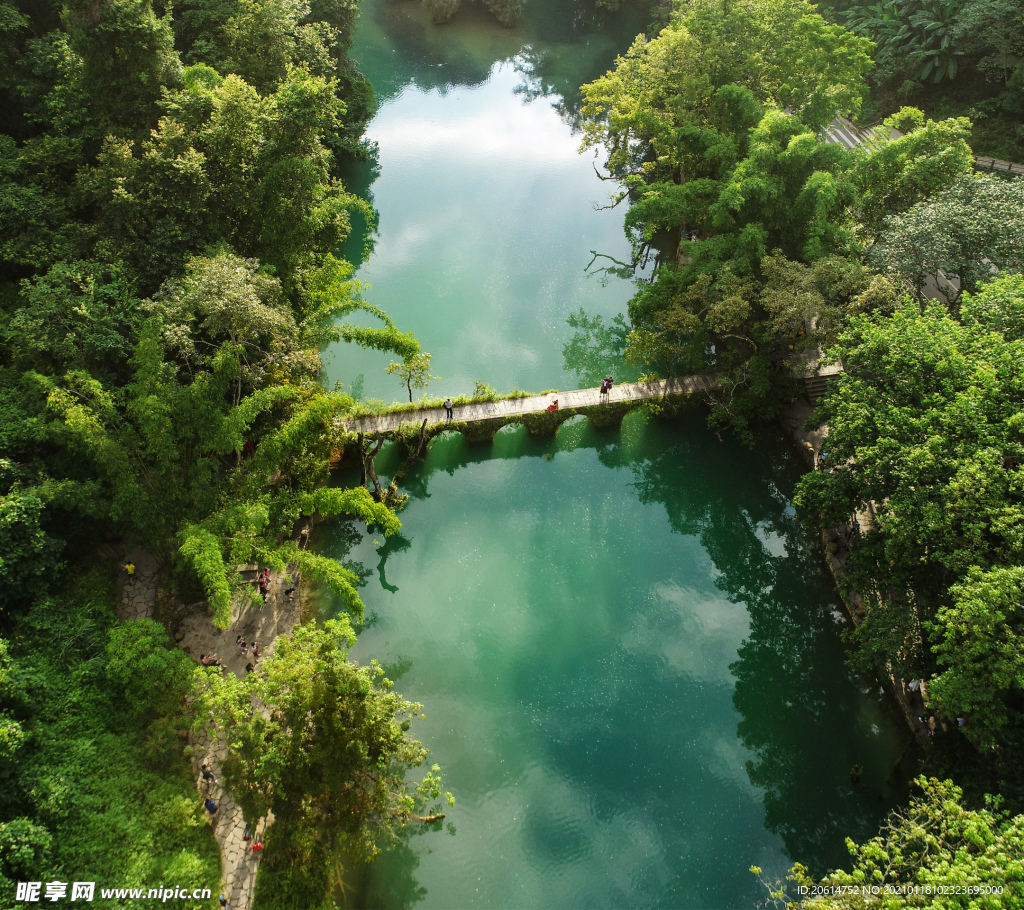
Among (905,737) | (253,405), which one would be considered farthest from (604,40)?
(905,737)

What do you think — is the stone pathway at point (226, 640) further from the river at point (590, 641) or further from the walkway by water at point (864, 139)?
the walkway by water at point (864, 139)

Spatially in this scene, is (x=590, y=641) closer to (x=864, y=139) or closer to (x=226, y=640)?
(x=226, y=640)

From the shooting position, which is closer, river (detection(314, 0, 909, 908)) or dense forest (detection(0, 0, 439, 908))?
dense forest (detection(0, 0, 439, 908))

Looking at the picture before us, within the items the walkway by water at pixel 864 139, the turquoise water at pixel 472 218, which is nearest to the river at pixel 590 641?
the turquoise water at pixel 472 218

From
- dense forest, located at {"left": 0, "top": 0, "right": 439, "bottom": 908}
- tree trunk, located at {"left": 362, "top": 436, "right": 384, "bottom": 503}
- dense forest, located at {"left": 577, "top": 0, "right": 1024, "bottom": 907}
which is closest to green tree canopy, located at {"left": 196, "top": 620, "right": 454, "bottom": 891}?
dense forest, located at {"left": 0, "top": 0, "right": 439, "bottom": 908}

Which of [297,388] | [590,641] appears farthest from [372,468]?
[590,641]

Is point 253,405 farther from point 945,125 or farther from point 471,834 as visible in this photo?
point 945,125

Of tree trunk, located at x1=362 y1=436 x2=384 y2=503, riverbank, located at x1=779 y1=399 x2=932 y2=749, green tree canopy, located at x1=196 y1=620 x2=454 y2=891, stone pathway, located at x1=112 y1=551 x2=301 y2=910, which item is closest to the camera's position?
green tree canopy, located at x1=196 y1=620 x2=454 y2=891

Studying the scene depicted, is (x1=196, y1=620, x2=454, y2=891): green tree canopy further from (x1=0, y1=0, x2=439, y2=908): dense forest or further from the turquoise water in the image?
the turquoise water
